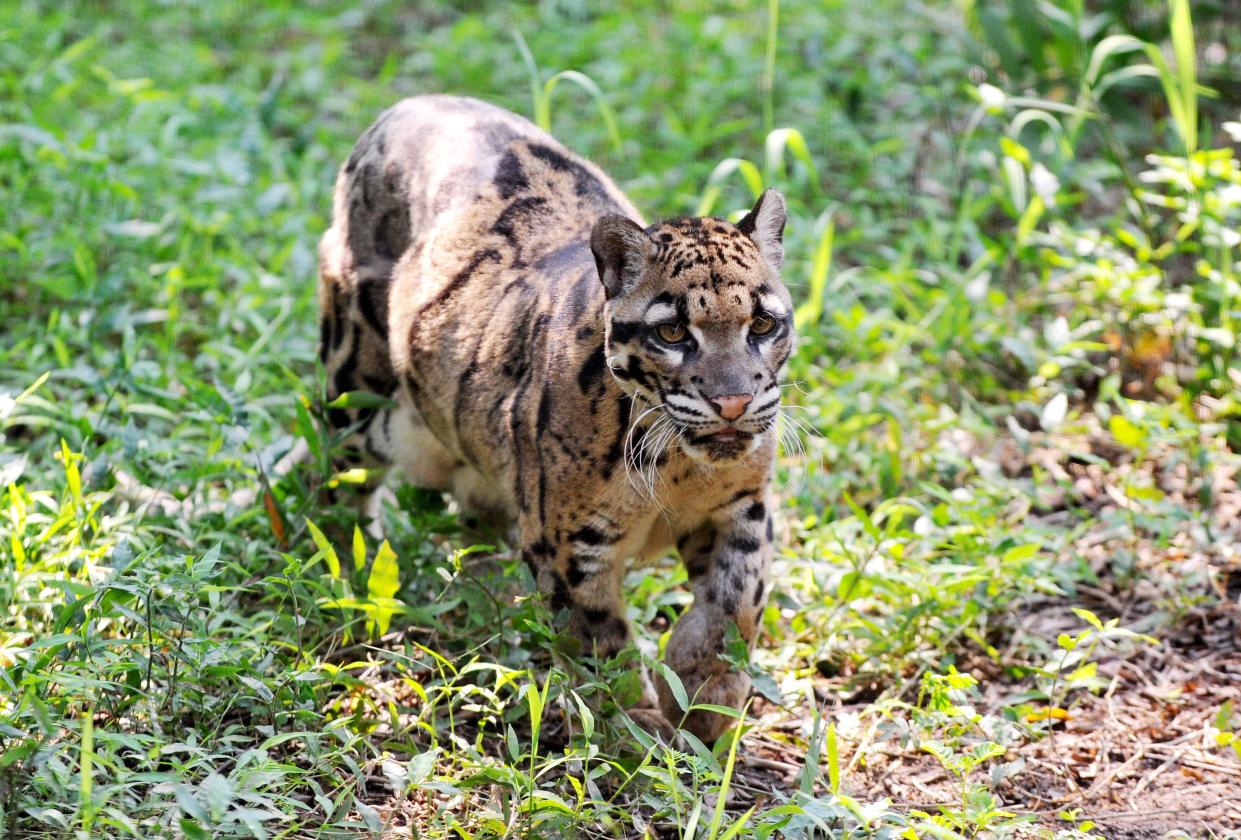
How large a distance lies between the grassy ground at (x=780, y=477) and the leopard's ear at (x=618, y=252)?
1.00 metres

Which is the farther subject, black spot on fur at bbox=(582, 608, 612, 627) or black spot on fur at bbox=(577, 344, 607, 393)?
black spot on fur at bbox=(582, 608, 612, 627)

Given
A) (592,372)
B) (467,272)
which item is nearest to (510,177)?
(467,272)

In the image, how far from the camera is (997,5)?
10297 millimetres

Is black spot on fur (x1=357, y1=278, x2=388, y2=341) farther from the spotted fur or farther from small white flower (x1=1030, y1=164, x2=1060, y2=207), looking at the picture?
small white flower (x1=1030, y1=164, x2=1060, y2=207)

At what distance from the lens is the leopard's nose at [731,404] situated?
4.52 meters

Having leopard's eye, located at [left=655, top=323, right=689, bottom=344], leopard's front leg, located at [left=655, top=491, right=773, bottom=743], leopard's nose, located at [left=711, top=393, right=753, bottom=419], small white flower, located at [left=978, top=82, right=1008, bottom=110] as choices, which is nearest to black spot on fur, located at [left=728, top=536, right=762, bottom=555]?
leopard's front leg, located at [left=655, top=491, right=773, bottom=743]

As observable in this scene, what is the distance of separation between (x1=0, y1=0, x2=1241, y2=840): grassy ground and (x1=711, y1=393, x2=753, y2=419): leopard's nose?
0.87 m

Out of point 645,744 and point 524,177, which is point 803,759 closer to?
point 645,744

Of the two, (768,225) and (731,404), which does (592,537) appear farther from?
(768,225)

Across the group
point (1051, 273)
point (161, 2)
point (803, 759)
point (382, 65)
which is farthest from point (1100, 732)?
point (161, 2)

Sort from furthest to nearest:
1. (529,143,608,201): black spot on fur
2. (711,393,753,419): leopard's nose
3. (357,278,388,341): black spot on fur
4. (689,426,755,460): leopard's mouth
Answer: (357,278,388,341): black spot on fur, (529,143,608,201): black spot on fur, (689,426,755,460): leopard's mouth, (711,393,753,419): leopard's nose

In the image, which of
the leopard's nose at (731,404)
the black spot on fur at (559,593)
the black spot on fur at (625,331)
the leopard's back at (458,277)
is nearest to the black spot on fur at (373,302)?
the leopard's back at (458,277)

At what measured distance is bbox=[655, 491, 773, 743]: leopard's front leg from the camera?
4.97 meters

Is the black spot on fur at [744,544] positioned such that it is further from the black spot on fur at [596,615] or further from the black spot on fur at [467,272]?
the black spot on fur at [467,272]
